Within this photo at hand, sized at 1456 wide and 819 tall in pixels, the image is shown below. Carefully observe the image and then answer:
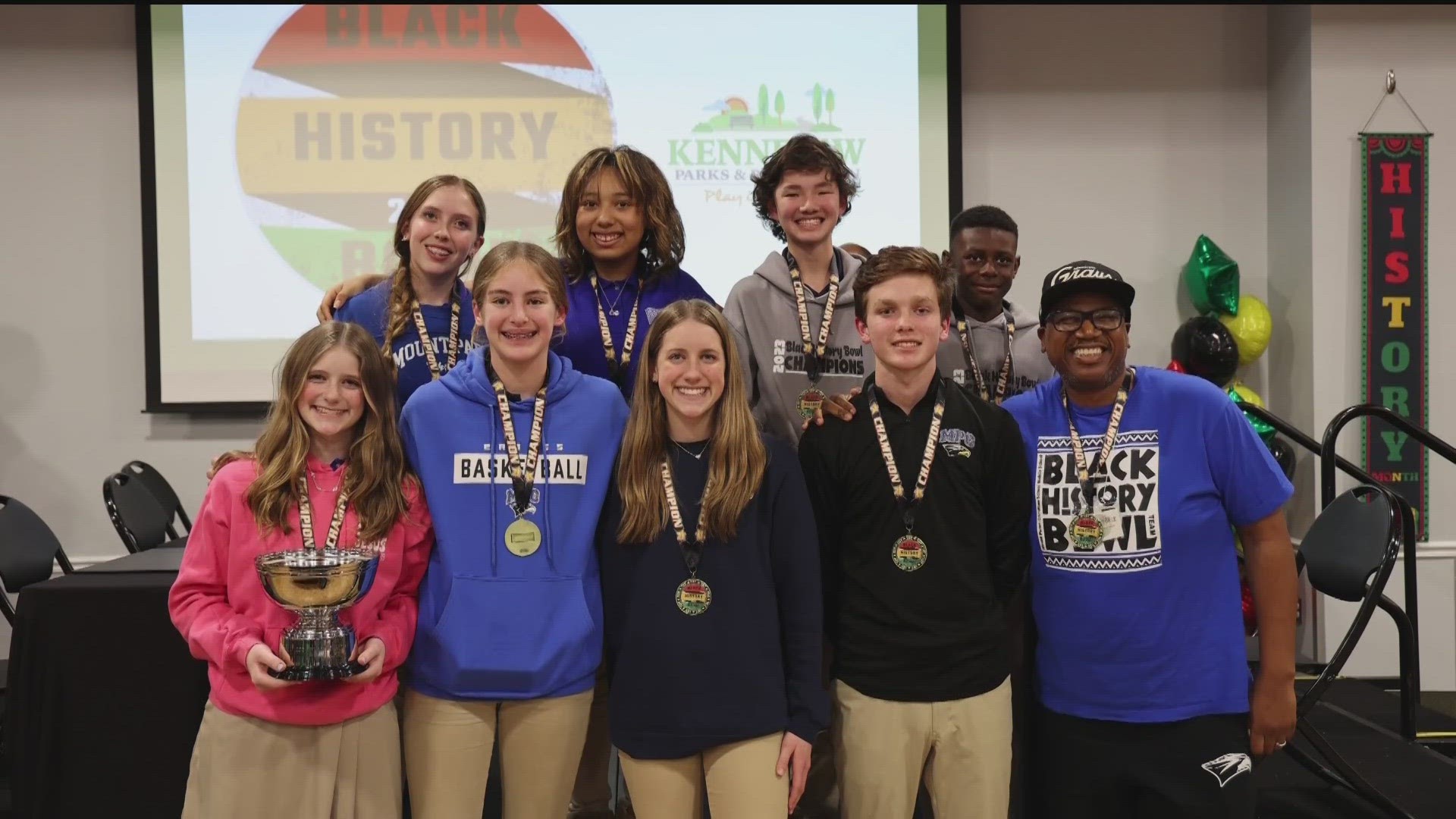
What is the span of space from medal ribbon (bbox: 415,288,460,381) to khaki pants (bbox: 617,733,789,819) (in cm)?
129

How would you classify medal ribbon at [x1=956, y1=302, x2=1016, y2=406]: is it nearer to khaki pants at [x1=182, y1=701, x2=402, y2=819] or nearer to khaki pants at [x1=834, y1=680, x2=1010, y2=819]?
khaki pants at [x1=834, y1=680, x2=1010, y2=819]

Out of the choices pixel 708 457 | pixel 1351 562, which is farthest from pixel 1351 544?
pixel 708 457

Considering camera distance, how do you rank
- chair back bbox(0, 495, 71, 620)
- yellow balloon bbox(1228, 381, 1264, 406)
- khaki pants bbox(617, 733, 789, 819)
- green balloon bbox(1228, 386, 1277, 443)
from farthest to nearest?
yellow balloon bbox(1228, 381, 1264, 406)
green balloon bbox(1228, 386, 1277, 443)
chair back bbox(0, 495, 71, 620)
khaki pants bbox(617, 733, 789, 819)

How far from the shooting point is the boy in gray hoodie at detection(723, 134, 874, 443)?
3.02m

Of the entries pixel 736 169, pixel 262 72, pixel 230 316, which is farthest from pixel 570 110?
pixel 230 316

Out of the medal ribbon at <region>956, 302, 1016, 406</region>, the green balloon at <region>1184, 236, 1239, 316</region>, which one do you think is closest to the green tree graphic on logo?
the green balloon at <region>1184, 236, 1239, 316</region>

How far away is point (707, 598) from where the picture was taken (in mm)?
2367

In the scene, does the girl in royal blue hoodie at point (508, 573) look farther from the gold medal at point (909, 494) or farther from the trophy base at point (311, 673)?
the gold medal at point (909, 494)

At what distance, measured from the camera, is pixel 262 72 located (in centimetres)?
589

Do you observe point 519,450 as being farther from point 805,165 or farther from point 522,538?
point 805,165

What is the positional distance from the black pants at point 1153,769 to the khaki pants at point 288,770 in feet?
5.15

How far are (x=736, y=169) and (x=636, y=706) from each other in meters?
4.21

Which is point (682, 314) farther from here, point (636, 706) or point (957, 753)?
point (957, 753)

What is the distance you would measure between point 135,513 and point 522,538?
3.03 meters
